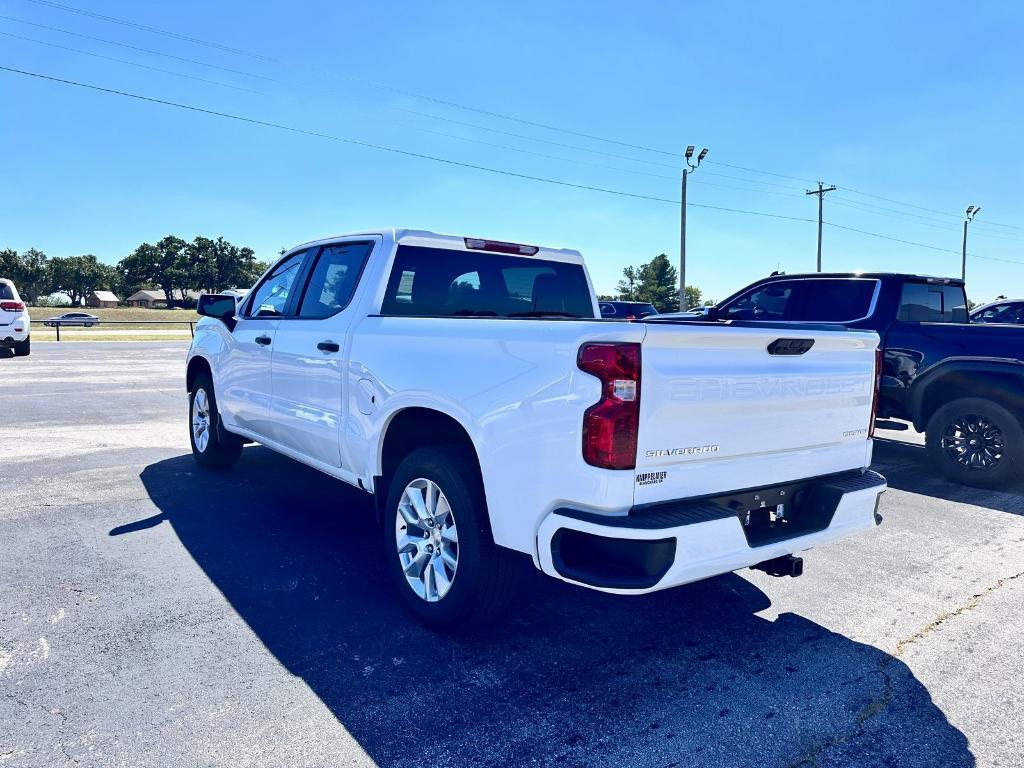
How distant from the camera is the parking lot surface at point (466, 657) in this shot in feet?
8.39

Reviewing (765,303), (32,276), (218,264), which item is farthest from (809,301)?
(32,276)

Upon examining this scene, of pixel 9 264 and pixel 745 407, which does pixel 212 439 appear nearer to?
pixel 745 407

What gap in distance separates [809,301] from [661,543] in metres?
5.95

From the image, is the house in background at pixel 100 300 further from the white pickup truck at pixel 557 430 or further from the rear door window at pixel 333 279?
the white pickup truck at pixel 557 430

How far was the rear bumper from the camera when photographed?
8.62 ft

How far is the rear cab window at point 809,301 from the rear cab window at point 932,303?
1.24ft

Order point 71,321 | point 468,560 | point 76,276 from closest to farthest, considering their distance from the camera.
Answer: point 468,560, point 71,321, point 76,276

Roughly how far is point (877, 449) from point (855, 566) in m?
4.39

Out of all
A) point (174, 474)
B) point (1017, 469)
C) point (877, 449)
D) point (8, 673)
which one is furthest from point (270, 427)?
point (877, 449)

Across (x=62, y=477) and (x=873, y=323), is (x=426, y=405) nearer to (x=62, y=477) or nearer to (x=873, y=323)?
(x=62, y=477)

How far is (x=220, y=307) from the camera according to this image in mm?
5996

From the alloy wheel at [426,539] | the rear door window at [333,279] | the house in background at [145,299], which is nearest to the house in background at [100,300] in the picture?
the house in background at [145,299]

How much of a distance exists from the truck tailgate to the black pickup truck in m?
3.35

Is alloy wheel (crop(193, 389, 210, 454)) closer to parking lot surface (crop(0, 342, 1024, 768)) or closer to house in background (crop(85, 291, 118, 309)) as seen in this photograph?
parking lot surface (crop(0, 342, 1024, 768))
